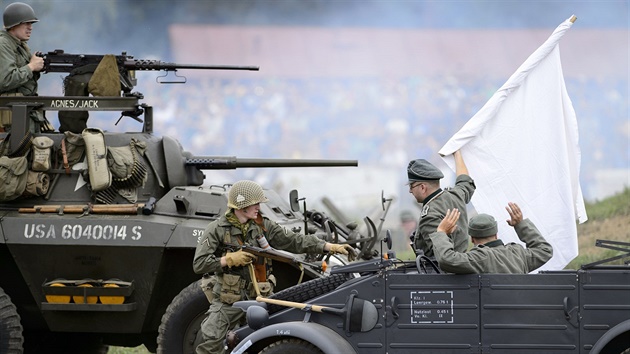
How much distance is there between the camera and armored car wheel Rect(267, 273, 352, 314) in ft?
30.5

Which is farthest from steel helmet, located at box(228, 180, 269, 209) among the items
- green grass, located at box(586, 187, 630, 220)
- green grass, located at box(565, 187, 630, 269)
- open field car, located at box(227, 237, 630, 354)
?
green grass, located at box(586, 187, 630, 220)

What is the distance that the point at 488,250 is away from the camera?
909cm

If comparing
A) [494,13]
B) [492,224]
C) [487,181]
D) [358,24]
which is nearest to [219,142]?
[358,24]

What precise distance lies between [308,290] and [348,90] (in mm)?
10017

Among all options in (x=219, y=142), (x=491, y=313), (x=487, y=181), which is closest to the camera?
(x=491, y=313)

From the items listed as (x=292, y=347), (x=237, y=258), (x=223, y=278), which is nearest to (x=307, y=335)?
(x=292, y=347)

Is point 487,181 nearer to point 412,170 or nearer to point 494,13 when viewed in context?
point 412,170

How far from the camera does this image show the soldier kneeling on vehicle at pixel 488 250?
882 cm

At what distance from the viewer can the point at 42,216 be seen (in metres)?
11.8

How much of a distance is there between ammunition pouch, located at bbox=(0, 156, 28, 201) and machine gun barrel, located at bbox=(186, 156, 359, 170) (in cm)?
158

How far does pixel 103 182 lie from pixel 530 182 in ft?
11.7

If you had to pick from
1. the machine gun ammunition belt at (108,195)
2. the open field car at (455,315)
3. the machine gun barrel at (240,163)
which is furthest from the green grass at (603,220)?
the open field car at (455,315)

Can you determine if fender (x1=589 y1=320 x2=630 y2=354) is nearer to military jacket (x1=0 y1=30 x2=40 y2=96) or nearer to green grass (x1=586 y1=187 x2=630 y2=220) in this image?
military jacket (x1=0 y1=30 x2=40 y2=96)

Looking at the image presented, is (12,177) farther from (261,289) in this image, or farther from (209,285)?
(261,289)
